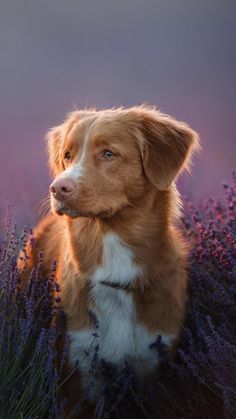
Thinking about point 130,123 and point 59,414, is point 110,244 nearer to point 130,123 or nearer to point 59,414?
point 130,123

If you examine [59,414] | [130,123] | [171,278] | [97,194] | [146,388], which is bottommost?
[59,414]

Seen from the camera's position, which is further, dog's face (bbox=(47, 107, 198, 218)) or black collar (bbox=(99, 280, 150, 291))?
black collar (bbox=(99, 280, 150, 291))

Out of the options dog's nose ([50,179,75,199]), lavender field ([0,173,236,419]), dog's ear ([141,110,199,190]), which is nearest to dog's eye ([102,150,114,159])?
dog's ear ([141,110,199,190])

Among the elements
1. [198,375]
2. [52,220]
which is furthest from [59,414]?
[52,220]

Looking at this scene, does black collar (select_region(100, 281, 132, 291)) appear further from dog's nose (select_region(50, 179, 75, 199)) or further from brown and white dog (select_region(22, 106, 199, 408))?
dog's nose (select_region(50, 179, 75, 199))

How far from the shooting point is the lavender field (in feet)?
8.55

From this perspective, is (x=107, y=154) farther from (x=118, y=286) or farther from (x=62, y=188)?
(x=118, y=286)

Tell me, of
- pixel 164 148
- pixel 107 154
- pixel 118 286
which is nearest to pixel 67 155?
pixel 107 154

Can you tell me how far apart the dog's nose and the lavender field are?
0.49m

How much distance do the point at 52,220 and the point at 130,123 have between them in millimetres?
1275

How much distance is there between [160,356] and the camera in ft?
9.76

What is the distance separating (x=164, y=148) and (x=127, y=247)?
560mm

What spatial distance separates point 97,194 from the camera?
9.37 ft

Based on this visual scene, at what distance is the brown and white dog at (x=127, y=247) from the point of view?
304 cm
